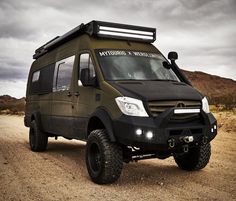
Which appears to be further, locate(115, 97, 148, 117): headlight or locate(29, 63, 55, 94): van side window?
locate(29, 63, 55, 94): van side window

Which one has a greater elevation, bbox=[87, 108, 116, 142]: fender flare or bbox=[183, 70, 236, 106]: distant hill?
bbox=[183, 70, 236, 106]: distant hill

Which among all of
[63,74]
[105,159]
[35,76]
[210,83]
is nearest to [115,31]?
[63,74]

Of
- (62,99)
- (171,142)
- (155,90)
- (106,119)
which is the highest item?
(155,90)

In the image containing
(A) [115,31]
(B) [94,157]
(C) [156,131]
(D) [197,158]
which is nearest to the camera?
(C) [156,131]

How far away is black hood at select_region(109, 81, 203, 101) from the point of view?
5.62 metres

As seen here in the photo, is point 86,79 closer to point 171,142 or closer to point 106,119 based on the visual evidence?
point 106,119

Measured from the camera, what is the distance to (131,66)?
6.73m

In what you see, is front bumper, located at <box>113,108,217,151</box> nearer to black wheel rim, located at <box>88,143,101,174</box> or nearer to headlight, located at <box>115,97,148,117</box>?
headlight, located at <box>115,97,148,117</box>

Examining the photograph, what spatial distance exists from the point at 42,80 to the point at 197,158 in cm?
488

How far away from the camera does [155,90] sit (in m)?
5.80

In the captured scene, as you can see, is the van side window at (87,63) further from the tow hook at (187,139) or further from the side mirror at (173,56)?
the tow hook at (187,139)

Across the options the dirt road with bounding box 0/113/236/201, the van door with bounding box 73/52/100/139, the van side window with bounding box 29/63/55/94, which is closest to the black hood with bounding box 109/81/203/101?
the van door with bounding box 73/52/100/139

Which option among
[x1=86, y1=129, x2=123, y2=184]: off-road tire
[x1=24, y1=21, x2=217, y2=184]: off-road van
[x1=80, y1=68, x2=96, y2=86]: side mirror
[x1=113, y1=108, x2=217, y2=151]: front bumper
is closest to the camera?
[x1=113, y1=108, x2=217, y2=151]: front bumper

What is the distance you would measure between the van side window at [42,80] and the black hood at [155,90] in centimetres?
344
